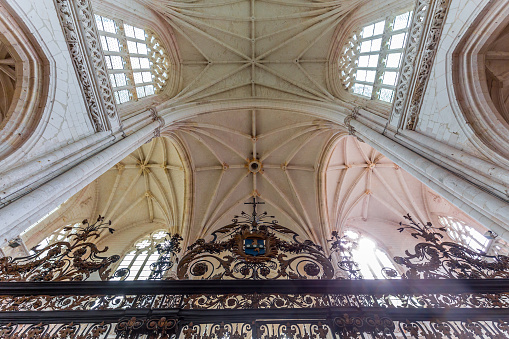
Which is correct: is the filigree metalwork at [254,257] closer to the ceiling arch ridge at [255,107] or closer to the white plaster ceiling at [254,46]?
the ceiling arch ridge at [255,107]

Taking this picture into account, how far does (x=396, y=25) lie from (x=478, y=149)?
755 cm

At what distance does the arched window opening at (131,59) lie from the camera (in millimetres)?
8750

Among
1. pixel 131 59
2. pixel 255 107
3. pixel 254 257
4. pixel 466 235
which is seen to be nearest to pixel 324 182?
pixel 255 107

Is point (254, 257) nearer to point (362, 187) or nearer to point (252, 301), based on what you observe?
point (252, 301)

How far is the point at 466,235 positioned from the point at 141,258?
15559mm

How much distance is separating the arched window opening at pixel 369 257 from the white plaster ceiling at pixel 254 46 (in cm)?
814

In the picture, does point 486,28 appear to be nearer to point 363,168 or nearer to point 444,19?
point 444,19

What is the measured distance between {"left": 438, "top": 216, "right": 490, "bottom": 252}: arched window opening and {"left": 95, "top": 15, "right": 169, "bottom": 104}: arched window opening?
15.0 m

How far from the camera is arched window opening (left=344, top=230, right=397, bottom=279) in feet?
36.3

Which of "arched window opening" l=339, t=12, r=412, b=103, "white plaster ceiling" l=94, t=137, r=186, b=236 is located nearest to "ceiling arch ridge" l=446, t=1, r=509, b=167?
"arched window opening" l=339, t=12, r=412, b=103

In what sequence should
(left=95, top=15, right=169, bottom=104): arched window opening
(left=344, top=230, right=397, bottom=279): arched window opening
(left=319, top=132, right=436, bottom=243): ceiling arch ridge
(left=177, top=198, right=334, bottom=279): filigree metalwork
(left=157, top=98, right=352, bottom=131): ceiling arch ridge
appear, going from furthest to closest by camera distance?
(left=319, top=132, right=436, bottom=243): ceiling arch ridge < (left=344, top=230, right=397, bottom=279): arched window opening < (left=157, top=98, right=352, bottom=131): ceiling arch ridge < (left=95, top=15, right=169, bottom=104): arched window opening < (left=177, top=198, right=334, bottom=279): filigree metalwork

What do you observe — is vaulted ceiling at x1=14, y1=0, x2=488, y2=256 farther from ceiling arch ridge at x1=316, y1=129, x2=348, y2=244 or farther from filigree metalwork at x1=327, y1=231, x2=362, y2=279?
filigree metalwork at x1=327, y1=231, x2=362, y2=279

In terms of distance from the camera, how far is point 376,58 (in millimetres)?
10438

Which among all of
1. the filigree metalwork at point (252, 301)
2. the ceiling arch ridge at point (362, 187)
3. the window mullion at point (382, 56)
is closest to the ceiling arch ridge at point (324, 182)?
the ceiling arch ridge at point (362, 187)
